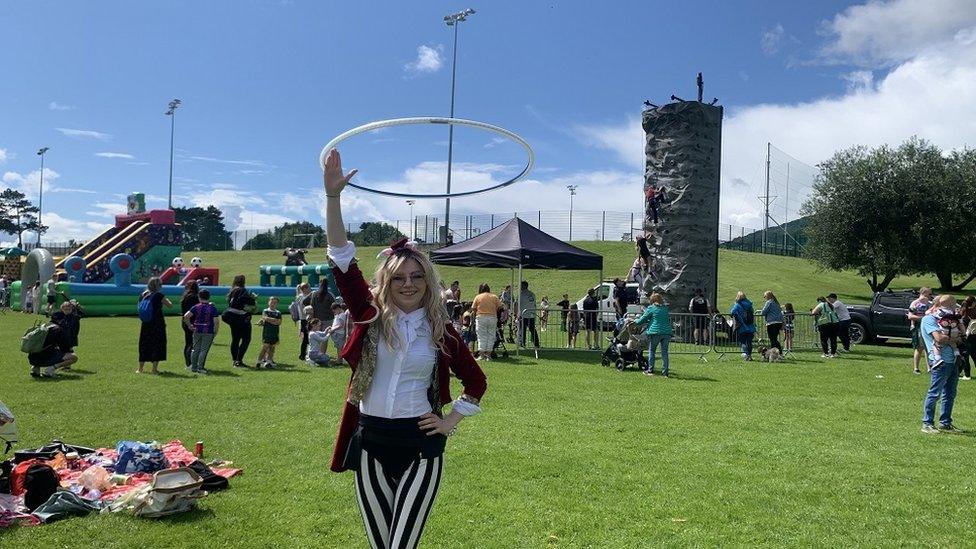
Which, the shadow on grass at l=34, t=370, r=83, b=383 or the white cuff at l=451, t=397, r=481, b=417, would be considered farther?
the shadow on grass at l=34, t=370, r=83, b=383

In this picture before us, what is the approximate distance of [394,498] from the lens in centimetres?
297

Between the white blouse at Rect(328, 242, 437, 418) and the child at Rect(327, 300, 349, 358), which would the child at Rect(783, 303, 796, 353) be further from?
the white blouse at Rect(328, 242, 437, 418)

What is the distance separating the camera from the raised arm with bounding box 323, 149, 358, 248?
9.43 ft

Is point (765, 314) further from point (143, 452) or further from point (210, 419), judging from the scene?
point (143, 452)

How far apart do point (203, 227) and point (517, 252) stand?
273 ft

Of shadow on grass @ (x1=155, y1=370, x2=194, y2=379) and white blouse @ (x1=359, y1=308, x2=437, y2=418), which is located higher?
white blouse @ (x1=359, y1=308, x2=437, y2=418)

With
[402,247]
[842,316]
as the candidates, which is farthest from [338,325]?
[842,316]

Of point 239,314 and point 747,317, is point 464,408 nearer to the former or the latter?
point 239,314

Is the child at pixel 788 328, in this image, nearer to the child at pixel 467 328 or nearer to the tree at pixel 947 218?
the child at pixel 467 328

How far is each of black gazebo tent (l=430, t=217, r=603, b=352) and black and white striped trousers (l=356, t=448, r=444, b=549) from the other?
A: 43.3ft

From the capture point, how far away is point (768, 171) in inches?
2366

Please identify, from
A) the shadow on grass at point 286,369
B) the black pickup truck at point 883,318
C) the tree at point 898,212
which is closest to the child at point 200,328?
the shadow on grass at point 286,369

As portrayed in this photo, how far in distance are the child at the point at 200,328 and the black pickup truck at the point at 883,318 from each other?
18.6m

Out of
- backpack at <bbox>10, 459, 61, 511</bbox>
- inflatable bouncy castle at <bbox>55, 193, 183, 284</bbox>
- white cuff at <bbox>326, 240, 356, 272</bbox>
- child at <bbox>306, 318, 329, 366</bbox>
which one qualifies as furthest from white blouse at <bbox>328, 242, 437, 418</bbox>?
inflatable bouncy castle at <bbox>55, 193, 183, 284</bbox>
